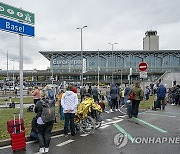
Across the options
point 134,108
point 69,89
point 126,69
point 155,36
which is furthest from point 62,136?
point 155,36

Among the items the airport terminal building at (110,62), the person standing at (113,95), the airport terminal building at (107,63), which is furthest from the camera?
the airport terminal building at (110,62)

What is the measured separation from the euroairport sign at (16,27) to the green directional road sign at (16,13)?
0.52 feet

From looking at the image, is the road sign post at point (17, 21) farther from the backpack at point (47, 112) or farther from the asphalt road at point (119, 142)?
→ the backpack at point (47, 112)

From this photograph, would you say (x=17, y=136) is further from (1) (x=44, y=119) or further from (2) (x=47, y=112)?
(2) (x=47, y=112)

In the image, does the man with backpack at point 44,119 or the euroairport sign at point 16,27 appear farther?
the euroairport sign at point 16,27

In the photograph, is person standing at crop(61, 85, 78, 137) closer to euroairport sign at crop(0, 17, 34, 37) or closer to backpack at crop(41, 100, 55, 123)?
backpack at crop(41, 100, 55, 123)

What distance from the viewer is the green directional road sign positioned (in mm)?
8359

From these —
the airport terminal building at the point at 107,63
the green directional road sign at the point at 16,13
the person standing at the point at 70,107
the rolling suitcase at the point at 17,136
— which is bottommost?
the rolling suitcase at the point at 17,136

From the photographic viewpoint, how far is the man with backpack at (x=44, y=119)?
22.8 ft

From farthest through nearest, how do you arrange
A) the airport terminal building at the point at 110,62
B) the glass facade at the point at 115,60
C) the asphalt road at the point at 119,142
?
the glass facade at the point at 115,60 < the airport terminal building at the point at 110,62 < the asphalt road at the point at 119,142

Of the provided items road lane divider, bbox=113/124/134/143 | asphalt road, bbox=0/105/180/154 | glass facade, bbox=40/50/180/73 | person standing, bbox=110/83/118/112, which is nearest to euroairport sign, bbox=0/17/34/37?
asphalt road, bbox=0/105/180/154

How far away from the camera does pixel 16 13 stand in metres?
8.76

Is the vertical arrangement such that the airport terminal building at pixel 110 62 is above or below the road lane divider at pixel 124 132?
above

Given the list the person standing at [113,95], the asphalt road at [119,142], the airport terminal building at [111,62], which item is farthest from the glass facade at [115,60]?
the asphalt road at [119,142]
